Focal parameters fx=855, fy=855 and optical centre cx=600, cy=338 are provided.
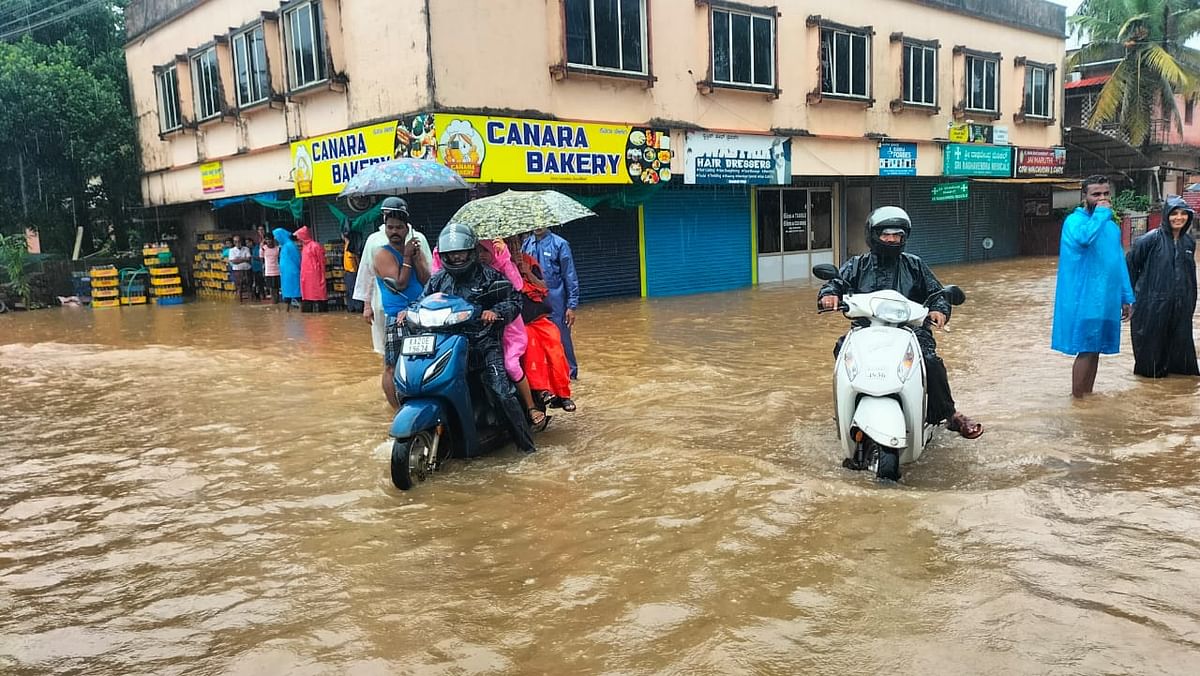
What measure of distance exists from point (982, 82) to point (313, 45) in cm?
1641

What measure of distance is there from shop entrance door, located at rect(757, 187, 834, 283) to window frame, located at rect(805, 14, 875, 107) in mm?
2296

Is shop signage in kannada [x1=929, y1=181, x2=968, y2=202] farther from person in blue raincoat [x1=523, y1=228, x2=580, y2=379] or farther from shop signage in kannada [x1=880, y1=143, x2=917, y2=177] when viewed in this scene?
person in blue raincoat [x1=523, y1=228, x2=580, y2=379]

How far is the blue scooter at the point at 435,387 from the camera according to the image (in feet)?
15.5

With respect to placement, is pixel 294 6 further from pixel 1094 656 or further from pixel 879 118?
pixel 1094 656

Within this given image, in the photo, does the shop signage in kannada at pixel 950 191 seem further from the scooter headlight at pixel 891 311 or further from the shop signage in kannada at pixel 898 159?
the scooter headlight at pixel 891 311

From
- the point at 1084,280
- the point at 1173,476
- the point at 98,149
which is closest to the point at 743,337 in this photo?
the point at 1084,280

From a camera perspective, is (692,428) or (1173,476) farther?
(692,428)

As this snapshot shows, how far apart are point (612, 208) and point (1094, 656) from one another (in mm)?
13427

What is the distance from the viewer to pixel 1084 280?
6.43 m

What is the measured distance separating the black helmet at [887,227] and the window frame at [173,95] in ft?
58.3

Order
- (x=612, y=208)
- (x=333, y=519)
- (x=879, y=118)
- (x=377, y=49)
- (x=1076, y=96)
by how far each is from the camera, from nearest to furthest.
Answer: (x=333, y=519), (x=377, y=49), (x=612, y=208), (x=879, y=118), (x=1076, y=96)

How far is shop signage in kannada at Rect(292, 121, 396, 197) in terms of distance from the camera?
1263 centimetres

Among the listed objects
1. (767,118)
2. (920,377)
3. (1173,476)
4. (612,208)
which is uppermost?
(767,118)

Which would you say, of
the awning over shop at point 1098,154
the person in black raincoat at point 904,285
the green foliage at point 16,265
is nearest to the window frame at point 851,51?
the awning over shop at point 1098,154
